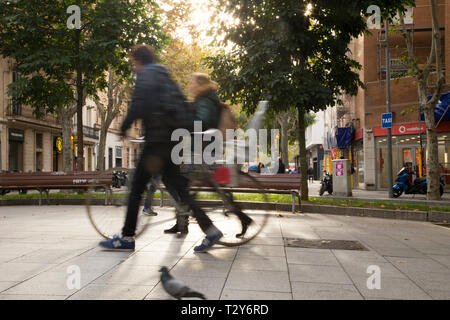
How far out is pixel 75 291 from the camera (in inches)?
127

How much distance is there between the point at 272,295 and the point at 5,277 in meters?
2.42

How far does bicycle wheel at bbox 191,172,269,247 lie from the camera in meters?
4.73

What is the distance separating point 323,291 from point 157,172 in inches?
80.3

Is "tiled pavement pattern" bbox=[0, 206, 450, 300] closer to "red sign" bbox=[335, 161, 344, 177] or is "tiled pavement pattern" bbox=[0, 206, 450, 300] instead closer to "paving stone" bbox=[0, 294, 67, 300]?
"paving stone" bbox=[0, 294, 67, 300]

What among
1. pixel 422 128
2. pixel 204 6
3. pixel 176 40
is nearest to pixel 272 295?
pixel 204 6

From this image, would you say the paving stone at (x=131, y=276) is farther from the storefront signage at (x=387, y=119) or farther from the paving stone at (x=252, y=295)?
the storefront signage at (x=387, y=119)

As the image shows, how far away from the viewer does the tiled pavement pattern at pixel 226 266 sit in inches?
131

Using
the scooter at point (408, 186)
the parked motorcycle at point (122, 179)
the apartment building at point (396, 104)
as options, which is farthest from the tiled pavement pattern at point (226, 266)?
the apartment building at point (396, 104)

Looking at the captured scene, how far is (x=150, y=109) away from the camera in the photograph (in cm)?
408

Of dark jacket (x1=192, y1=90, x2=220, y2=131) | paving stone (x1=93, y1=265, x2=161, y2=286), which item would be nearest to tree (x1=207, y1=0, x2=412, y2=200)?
dark jacket (x1=192, y1=90, x2=220, y2=131)

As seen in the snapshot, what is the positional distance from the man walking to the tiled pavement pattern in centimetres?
48

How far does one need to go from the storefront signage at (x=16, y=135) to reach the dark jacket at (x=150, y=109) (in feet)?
94.9

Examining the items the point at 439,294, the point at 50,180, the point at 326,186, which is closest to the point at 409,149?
the point at 326,186

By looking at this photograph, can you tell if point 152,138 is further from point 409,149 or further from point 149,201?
point 409,149
